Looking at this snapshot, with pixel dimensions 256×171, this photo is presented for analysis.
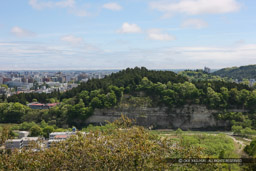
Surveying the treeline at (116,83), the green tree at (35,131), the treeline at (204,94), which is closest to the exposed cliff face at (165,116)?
the treeline at (204,94)

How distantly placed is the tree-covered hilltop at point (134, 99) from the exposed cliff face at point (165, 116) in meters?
0.81

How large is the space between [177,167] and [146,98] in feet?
97.9

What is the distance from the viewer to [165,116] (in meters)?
39.2

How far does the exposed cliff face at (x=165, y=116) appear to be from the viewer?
3844 cm

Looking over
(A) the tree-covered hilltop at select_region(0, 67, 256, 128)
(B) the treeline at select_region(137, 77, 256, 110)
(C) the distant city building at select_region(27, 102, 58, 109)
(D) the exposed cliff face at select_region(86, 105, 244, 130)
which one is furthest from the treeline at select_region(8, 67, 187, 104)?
(D) the exposed cliff face at select_region(86, 105, 244, 130)

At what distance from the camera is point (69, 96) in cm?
4584

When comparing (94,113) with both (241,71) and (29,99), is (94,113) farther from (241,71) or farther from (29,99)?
(241,71)

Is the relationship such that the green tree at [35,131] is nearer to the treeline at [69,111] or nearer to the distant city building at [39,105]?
the treeline at [69,111]

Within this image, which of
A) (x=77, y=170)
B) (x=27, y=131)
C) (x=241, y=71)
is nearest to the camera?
(x=77, y=170)

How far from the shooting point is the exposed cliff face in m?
38.4

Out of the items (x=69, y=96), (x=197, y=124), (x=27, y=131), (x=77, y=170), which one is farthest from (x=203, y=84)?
(x=77, y=170)

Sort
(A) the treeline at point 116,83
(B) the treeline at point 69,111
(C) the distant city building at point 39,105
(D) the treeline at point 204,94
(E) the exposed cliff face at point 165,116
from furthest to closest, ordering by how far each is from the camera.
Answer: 1. (C) the distant city building at point 39,105
2. (A) the treeline at point 116,83
3. (D) the treeline at point 204,94
4. (E) the exposed cliff face at point 165,116
5. (B) the treeline at point 69,111

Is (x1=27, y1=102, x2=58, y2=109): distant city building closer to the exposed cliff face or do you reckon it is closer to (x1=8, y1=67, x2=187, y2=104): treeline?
(x1=8, y1=67, x2=187, y2=104): treeline

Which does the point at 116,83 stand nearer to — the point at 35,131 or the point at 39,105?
the point at 39,105
